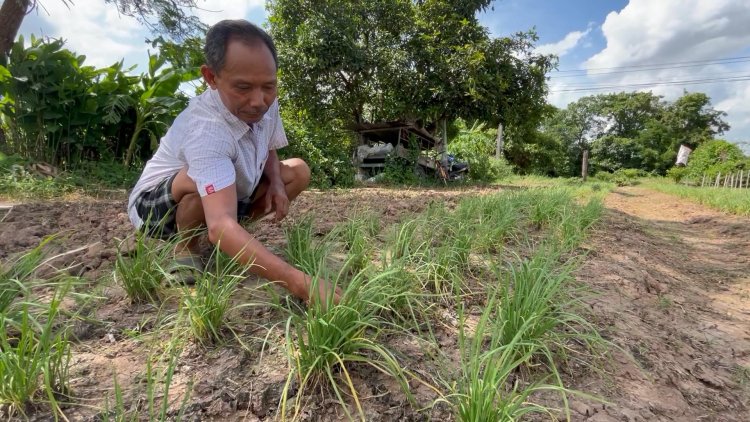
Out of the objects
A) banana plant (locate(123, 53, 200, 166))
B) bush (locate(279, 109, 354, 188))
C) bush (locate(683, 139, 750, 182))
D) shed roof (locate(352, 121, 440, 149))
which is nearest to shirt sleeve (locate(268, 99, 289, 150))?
banana plant (locate(123, 53, 200, 166))

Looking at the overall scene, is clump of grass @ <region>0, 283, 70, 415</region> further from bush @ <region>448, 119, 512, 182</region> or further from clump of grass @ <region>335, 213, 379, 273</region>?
bush @ <region>448, 119, 512, 182</region>

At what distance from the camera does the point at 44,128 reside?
4672mm

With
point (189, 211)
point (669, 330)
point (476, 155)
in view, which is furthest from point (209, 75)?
point (476, 155)

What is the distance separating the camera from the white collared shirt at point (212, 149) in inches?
54.6

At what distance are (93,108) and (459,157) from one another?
43.0ft

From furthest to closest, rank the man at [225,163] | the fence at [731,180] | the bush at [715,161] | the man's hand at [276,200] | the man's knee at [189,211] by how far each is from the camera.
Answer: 1. the bush at [715,161]
2. the fence at [731,180]
3. the man's hand at [276,200]
4. the man's knee at [189,211]
5. the man at [225,163]

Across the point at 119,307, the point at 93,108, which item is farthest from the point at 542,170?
A: the point at 119,307

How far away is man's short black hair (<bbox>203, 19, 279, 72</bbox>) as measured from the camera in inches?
54.0

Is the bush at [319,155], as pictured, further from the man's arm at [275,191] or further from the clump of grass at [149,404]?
the clump of grass at [149,404]

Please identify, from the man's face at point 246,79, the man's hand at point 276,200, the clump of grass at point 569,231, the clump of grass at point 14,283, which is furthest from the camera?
the clump of grass at point 569,231

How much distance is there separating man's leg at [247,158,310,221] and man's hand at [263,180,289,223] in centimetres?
7

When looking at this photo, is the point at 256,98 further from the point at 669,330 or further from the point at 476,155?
the point at 476,155

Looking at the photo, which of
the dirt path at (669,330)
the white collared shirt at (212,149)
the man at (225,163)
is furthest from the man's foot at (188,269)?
the dirt path at (669,330)

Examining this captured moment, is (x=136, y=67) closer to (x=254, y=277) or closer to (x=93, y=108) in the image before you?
(x=93, y=108)
